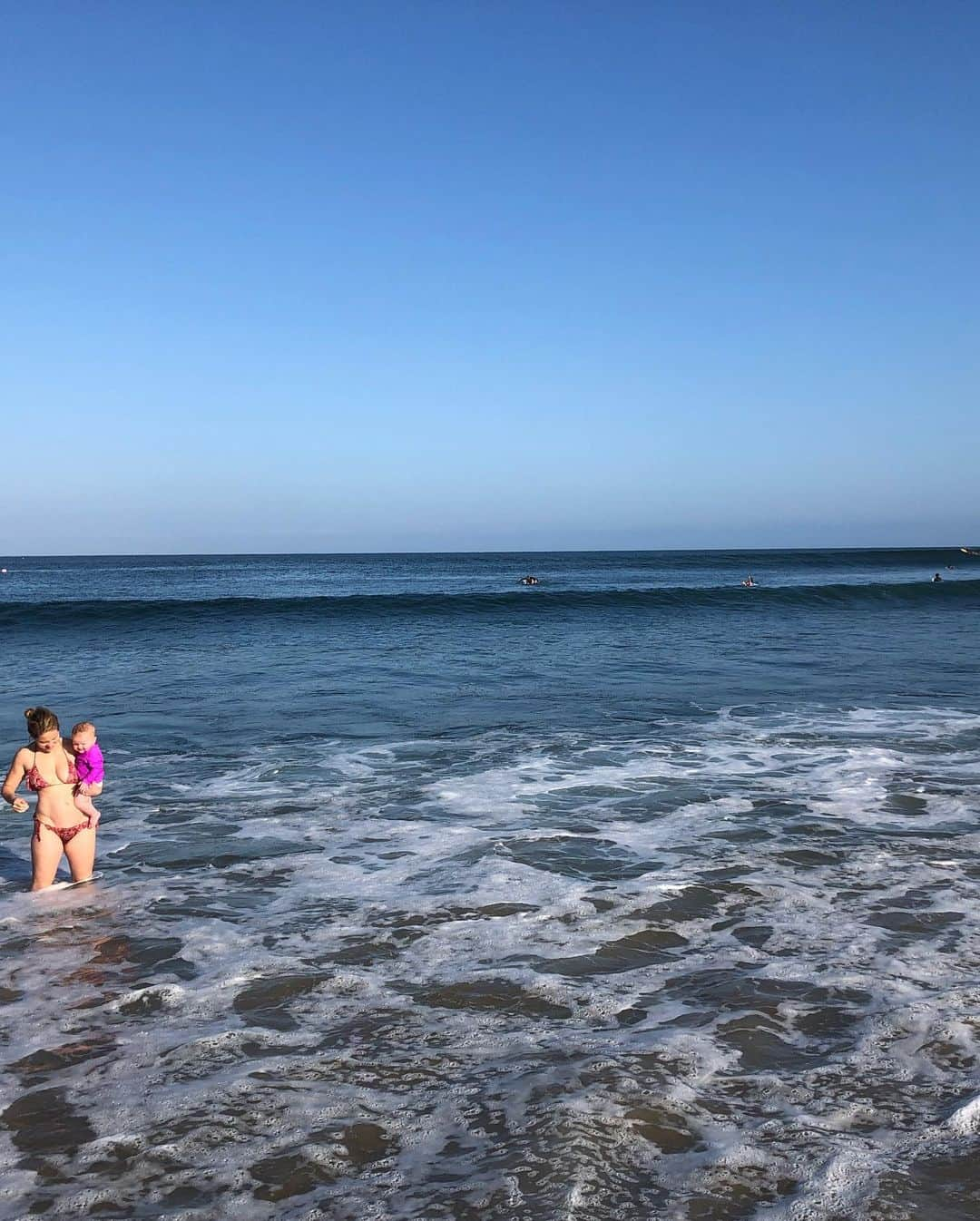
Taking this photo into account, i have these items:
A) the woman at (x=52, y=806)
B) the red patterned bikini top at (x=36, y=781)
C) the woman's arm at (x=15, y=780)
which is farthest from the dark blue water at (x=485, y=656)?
the woman's arm at (x=15, y=780)

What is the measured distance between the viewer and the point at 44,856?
6926mm

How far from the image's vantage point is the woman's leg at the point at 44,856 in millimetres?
6883

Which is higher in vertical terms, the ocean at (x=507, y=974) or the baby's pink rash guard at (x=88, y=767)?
the baby's pink rash guard at (x=88, y=767)

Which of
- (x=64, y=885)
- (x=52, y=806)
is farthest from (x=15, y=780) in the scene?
(x=64, y=885)

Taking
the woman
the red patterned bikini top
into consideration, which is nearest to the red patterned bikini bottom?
the woman

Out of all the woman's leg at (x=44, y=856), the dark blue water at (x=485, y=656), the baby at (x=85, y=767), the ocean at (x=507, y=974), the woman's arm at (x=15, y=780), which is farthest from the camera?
the dark blue water at (x=485, y=656)

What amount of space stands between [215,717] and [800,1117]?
11.9 metres

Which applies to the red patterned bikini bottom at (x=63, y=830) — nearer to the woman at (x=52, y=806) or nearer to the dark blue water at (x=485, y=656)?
the woman at (x=52, y=806)

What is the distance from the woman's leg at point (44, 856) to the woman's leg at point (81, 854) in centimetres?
11

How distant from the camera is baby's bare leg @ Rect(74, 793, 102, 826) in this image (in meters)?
7.10

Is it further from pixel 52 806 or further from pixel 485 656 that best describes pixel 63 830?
pixel 485 656

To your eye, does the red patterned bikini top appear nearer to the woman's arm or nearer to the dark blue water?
the woman's arm

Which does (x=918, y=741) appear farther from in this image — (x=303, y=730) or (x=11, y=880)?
(x=11, y=880)

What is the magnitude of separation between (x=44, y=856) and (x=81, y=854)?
11.4 inches
